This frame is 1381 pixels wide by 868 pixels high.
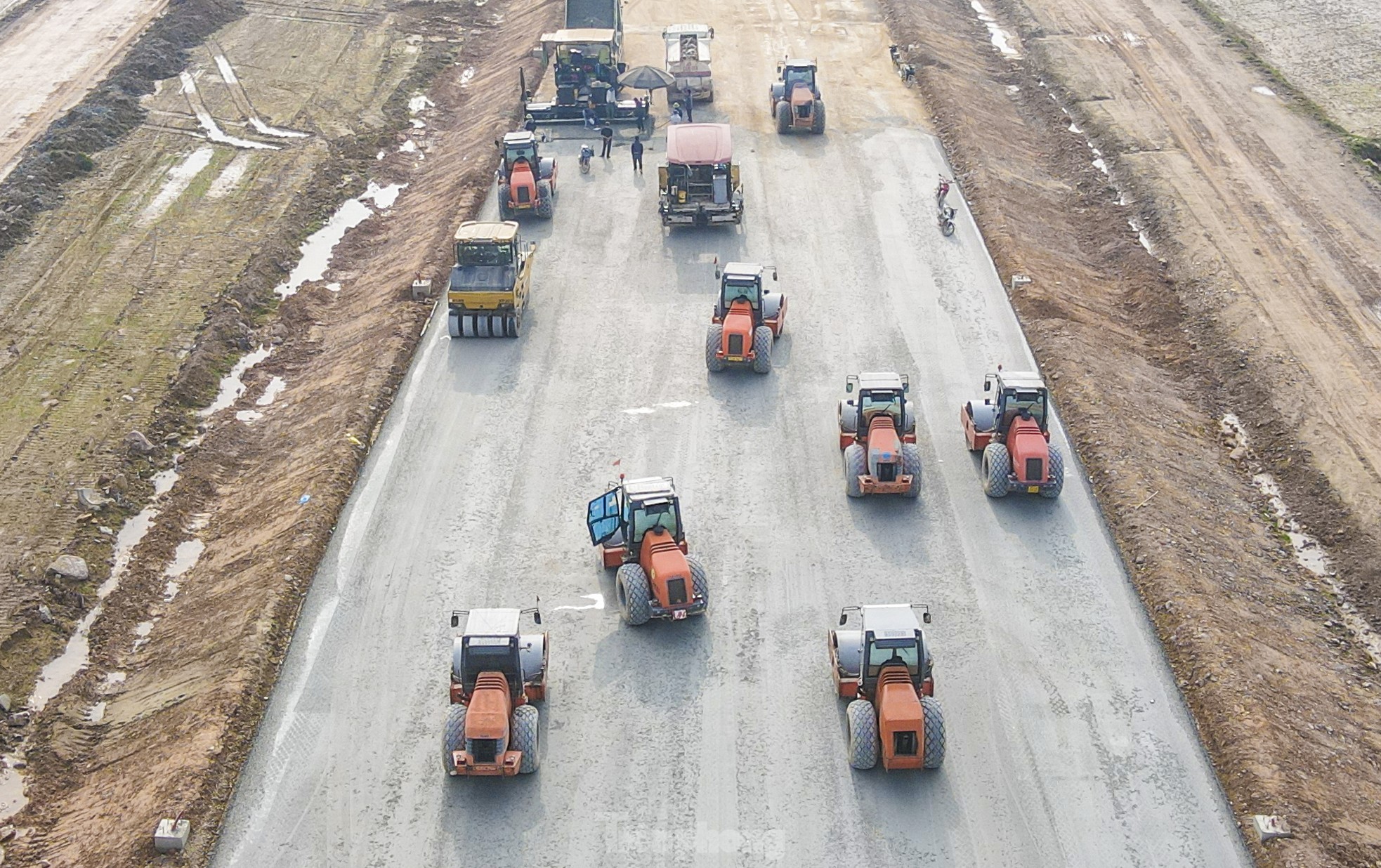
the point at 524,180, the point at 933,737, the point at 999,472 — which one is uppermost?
the point at 933,737

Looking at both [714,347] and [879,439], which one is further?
[714,347]

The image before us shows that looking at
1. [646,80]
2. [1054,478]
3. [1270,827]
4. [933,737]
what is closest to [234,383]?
[646,80]

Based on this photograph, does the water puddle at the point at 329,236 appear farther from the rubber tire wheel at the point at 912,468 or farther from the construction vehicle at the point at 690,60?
the rubber tire wheel at the point at 912,468

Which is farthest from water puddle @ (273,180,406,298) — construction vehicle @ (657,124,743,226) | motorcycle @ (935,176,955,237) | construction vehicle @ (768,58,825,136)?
motorcycle @ (935,176,955,237)

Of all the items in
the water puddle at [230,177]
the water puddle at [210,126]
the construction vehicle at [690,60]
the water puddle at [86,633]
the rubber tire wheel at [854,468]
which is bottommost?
the water puddle at [210,126]

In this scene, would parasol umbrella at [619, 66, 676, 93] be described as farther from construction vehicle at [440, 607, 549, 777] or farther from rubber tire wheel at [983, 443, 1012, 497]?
construction vehicle at [440, 607, 549, 777]

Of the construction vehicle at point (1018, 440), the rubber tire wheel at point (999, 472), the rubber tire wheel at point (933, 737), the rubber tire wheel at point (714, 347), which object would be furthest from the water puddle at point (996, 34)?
the rubber tire wheel at point (933, 737)

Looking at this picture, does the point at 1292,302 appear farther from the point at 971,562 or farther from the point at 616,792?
the point at 616,792

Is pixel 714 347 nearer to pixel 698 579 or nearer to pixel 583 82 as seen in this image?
pixel 698 579
